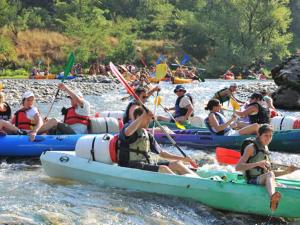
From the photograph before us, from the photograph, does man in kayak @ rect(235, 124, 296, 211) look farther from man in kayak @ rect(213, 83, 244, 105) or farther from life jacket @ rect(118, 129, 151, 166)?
man in kayak @ rect(213, 83, 244, 105)

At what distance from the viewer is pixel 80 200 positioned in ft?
19.3

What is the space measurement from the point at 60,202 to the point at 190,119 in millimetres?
5261

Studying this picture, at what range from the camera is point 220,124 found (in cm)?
878

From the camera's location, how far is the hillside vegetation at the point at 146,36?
125 ft

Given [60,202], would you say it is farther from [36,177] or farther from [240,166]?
[240,166]

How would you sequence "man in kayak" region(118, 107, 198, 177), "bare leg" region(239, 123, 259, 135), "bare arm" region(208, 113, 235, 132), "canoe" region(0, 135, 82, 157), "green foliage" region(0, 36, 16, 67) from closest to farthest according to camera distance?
1. "man in kayak" region(118, 107, 198, 177)
2. "canoe" region(0, 135, 82, 157)
3. "bare arm" region(208, 113, 235, 132)
4. "bare leg" region(239, 123, 259, 135)
5. "green foliage" region(0, 36, 16, 67)

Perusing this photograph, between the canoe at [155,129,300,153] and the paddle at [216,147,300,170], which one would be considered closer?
the paddle at [216,147,300,170]

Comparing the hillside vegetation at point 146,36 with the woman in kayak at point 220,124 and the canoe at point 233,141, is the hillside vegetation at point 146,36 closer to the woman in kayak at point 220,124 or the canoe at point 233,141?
the canoe at point 233,141

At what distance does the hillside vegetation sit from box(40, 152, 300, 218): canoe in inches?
1168

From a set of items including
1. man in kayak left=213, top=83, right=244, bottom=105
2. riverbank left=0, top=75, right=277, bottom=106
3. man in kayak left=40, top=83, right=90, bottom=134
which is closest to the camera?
man in kayak left=40, top=83, right=90, bottom=134

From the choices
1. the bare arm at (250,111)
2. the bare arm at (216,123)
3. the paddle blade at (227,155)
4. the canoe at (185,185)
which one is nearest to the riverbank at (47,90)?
the bare arm at (216,123)

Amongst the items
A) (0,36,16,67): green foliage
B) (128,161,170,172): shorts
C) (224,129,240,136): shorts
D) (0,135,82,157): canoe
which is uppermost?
(128,161,170,172): shorts

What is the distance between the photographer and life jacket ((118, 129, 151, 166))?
602 cm

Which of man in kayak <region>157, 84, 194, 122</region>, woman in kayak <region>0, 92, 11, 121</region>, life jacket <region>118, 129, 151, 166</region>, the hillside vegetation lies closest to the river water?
life jacket <region>118, 129, 151, 166</region>
